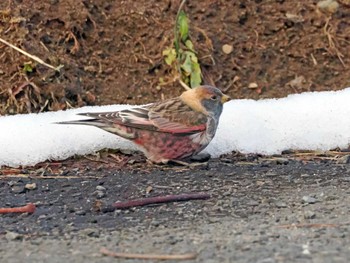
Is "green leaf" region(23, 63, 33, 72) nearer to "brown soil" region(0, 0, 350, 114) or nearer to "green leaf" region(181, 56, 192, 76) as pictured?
"brown soil" region(0, 0, 350, 114)

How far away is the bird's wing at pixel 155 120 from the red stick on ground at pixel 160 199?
1.07 m

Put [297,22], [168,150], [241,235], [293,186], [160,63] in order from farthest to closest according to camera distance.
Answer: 1. [297,22]
2. [160,63]
3. [168,150]
4. [293,186]
5. [241,235]

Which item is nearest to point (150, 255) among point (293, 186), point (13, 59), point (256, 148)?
point (293, 186)

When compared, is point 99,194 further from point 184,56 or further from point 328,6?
point 328,6

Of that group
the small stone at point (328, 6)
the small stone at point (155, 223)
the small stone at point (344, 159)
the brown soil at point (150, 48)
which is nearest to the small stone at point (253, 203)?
the small stone at point (155, 223)

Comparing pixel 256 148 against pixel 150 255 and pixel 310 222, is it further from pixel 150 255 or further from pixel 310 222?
pixel 150 255

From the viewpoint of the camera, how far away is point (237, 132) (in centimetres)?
690

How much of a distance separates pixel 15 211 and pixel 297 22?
464 centimetres

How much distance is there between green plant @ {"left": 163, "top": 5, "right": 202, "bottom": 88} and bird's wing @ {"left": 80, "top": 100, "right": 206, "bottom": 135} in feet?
5.57

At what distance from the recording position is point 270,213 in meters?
5.06

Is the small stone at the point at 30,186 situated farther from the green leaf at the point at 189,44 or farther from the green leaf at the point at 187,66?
the green leaf at the point at 189,44

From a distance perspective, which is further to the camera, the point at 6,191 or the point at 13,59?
the point at 13,59

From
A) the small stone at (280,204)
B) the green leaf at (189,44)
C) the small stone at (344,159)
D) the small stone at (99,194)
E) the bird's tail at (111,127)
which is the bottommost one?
the small stone at (344,159)

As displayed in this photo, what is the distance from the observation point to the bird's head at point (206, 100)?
262 inches
